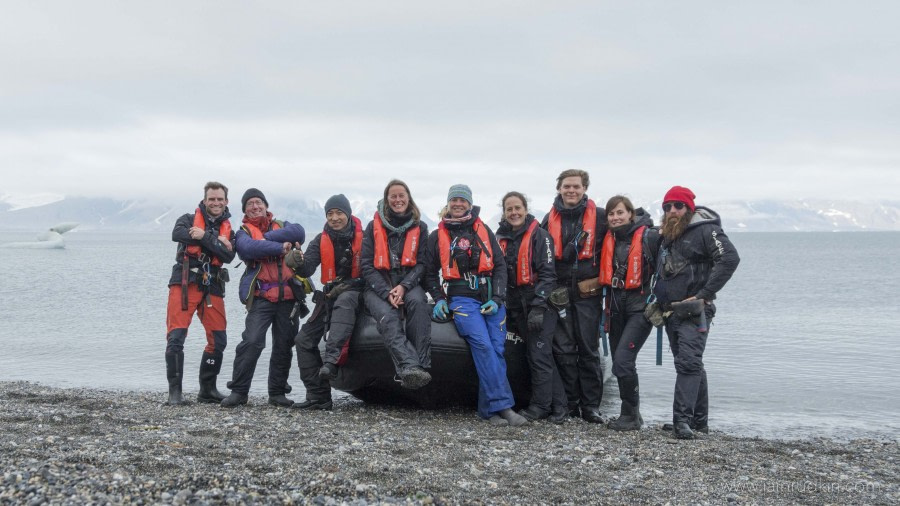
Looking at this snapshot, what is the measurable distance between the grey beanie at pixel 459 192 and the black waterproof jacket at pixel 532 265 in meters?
0.49

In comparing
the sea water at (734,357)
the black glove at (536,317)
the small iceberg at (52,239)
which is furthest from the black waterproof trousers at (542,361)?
the small iceberg at (52,239)

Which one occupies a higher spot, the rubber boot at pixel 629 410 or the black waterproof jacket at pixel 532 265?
the black waterproof jacket at pixel 532 265

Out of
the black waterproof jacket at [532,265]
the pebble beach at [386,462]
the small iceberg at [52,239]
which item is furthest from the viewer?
the small iceberg at [52,239]

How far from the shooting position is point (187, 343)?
1548 centimetres

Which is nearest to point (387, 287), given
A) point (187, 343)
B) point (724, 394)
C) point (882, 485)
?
point (882, 485)

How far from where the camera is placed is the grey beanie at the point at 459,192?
6461 mm

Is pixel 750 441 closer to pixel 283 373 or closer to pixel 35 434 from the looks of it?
pixel 283 373

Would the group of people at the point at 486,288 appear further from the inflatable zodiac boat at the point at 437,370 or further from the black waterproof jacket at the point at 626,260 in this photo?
the inflatable zodiac boat at the point at 437,370

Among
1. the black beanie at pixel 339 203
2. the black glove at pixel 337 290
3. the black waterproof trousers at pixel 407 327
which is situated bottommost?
the black waterproof trousers at pixel 407 327

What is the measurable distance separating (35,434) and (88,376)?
728 cm

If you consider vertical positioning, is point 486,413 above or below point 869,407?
above

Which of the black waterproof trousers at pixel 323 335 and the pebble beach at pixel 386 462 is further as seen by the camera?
the black waterproof trousers at pixel 323 335

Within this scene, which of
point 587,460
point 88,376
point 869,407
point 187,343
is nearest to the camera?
point 587,460

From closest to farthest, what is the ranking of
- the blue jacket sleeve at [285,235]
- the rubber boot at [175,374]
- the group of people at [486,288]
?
the group of people at [486,288]
the blue jacket sleeve at [285,235]
the rubber boot at [175,374]
